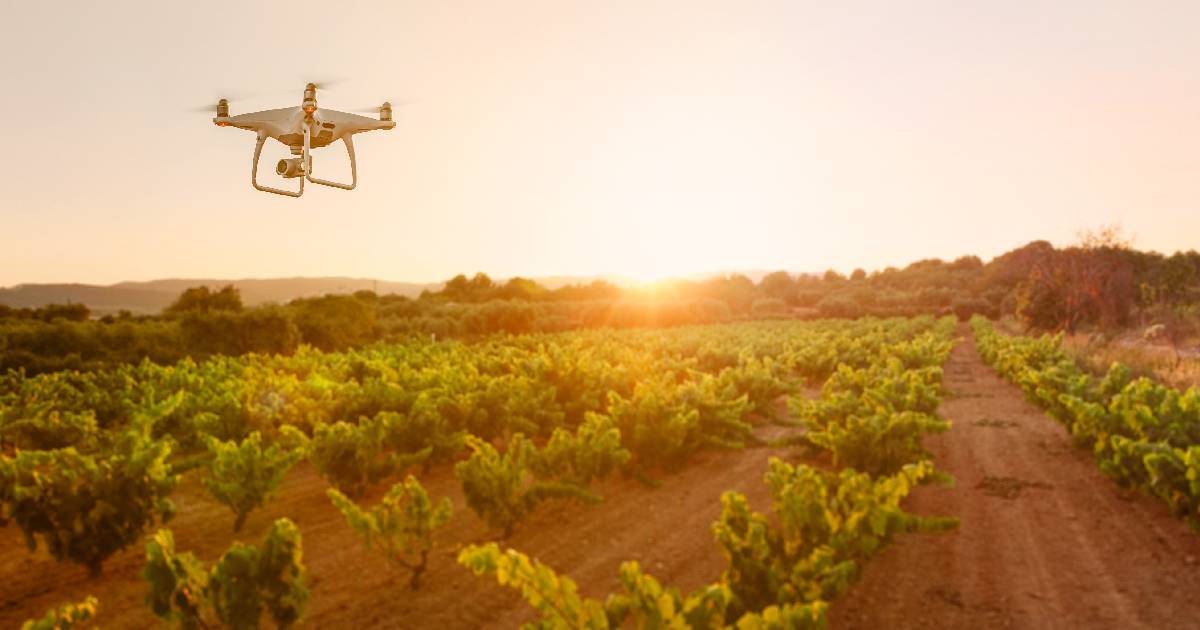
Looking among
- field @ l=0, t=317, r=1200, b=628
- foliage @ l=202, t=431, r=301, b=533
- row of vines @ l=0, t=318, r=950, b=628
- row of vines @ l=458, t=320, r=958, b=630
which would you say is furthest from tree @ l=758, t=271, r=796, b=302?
foliage @ l=202, t=431, r=301, b=533

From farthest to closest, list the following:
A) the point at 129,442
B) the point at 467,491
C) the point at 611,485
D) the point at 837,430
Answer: the point at 611,485 → the point at 837,430 → the point at 467,491 → the point at 129,442

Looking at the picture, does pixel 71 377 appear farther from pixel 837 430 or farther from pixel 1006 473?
pixel 1006 473

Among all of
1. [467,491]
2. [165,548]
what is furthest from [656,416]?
[165,548]

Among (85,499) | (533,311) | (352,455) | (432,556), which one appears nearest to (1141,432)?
(432,556)

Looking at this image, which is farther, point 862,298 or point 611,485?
point 862,298

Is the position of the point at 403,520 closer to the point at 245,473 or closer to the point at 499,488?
the point at 499,488

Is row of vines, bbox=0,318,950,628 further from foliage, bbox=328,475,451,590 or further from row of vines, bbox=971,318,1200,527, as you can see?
row of vines, bbox=971,318,1200,527

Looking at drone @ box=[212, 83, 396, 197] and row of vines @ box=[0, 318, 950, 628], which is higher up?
drone @ box=[212, 83, 396, 197]
